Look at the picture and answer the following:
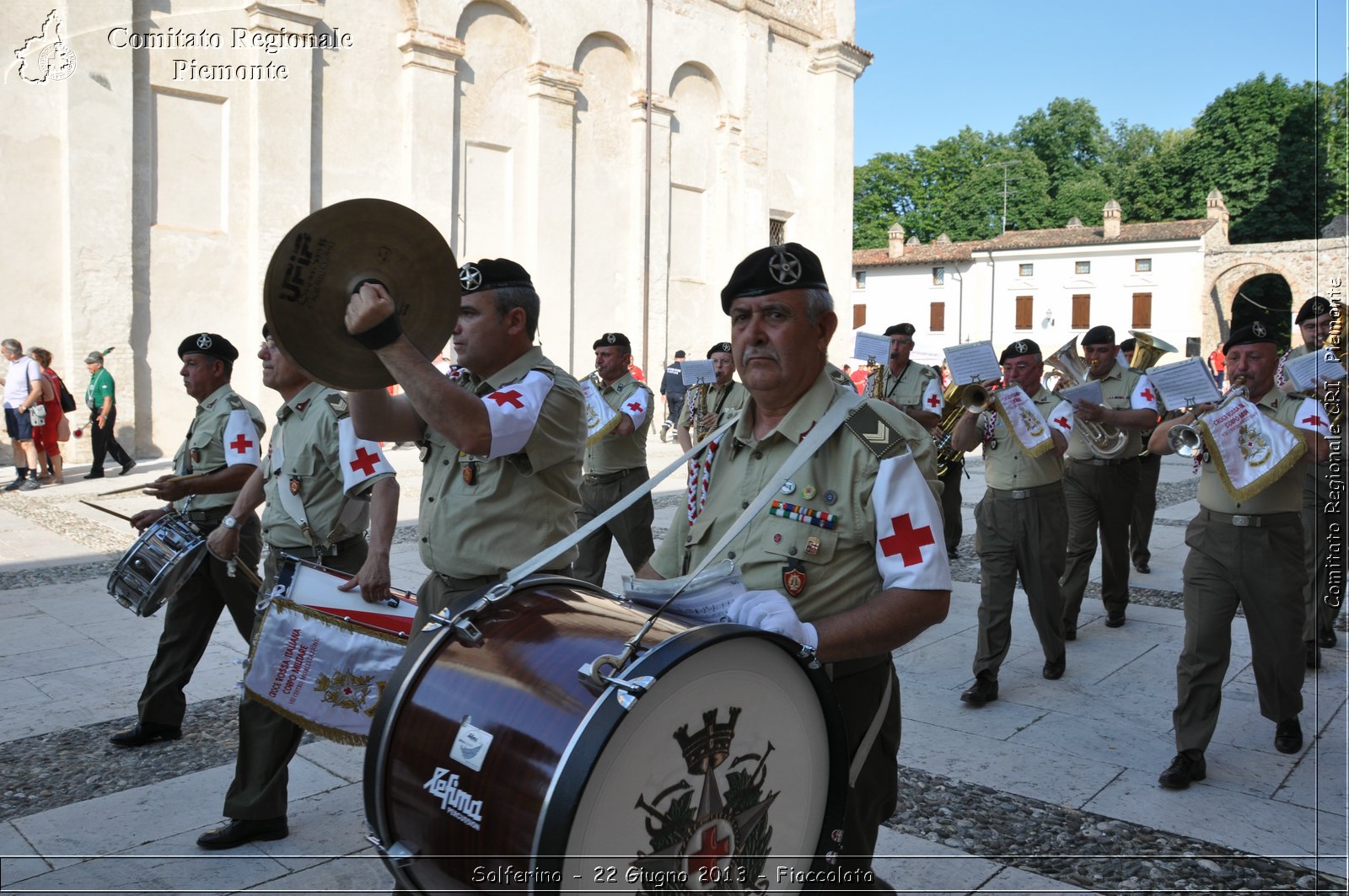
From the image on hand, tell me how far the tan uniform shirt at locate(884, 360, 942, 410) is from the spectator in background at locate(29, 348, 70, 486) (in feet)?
40.1

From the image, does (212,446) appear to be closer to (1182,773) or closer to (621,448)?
(621,448)

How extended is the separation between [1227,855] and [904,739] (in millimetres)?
1620

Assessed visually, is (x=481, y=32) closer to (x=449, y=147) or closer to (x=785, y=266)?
(x=449, y=147)

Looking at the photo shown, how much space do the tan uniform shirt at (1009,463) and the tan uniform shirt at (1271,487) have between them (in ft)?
4.42

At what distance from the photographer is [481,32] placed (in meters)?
22.4

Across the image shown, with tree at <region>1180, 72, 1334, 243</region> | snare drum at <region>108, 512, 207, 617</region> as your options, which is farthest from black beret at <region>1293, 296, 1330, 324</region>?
tree at <region>1180, 72, 1334, 243</region>

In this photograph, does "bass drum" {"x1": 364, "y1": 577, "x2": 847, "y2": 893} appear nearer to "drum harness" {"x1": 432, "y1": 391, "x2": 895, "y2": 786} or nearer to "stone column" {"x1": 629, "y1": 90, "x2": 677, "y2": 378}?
"drum harness" {"x1": 432, "y1": 391, "x2": 895, "y2": 786}

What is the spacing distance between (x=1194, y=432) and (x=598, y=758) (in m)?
4.11

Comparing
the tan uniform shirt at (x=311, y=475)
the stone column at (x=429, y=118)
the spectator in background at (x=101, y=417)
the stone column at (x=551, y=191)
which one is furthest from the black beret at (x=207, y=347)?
the stone column at (x=551, y=191)

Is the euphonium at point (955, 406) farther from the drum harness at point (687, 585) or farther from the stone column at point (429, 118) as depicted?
the stone column at point (429, 118)

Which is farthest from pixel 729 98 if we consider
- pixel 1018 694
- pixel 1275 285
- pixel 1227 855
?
pixel 1275 285

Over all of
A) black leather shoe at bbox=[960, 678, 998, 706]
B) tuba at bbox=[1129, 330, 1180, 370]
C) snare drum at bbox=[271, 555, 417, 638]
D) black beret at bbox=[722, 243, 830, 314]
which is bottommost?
black leather shoe at bbox=[960, 678, 998, 706]

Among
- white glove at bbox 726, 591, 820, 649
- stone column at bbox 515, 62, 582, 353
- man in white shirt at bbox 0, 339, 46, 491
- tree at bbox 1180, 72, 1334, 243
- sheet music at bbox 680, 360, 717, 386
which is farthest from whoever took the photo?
tree at bbox 1180, 72, 1334, 243

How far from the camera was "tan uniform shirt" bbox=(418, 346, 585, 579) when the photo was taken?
328 cm
